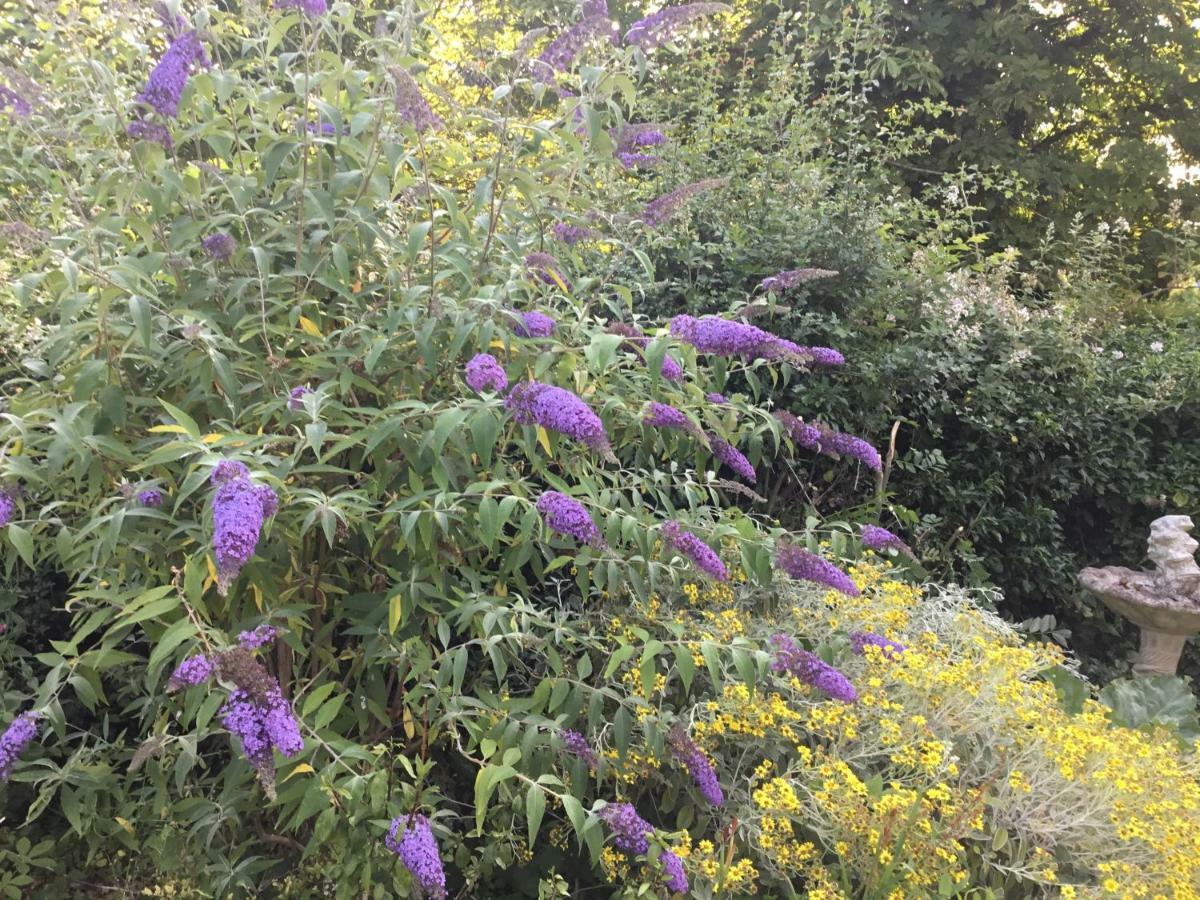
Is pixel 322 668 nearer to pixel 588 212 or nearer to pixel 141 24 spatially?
pixel 588 212

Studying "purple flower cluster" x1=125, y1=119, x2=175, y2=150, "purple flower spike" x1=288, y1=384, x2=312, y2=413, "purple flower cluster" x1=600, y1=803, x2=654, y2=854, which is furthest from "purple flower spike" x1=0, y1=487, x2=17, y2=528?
"purple flower cluster" x1=600, y1=803, x2=654, y2=854

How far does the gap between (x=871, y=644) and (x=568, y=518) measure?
1081 mm

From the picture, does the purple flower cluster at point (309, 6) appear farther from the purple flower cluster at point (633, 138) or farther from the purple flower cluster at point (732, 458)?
the purple flower cluster at point (732, 458)

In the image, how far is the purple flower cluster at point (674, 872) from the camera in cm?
185

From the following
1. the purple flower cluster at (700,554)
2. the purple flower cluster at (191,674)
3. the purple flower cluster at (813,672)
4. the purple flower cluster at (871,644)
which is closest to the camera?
the purple flower cluster at (191,674)

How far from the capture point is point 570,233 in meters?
2.39

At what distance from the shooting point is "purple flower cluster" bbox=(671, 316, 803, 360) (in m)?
2.17

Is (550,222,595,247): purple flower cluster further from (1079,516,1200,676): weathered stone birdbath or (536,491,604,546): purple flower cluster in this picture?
(1079,516,1200,676): weathered stone birdbath

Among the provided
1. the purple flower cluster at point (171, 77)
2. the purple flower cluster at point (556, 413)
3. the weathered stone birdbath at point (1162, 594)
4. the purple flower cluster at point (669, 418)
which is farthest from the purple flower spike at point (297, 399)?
the weathered stone birdbath at point (1162, 594)

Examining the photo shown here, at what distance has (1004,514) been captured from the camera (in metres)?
4.83

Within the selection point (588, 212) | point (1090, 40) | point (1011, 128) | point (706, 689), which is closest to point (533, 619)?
point (706, 689)

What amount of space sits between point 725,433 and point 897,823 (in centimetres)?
114

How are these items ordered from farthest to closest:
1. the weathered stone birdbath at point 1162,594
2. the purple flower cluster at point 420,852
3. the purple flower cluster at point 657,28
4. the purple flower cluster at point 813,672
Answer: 1. the weathered stone birdbath at point 1162,594
2. the purple flower cluster at point 657,28
3. the purple flower cluster at point 813,672
4. the purple flower cluster at point 420,852

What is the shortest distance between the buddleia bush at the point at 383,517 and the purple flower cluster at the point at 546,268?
0.03 metres
